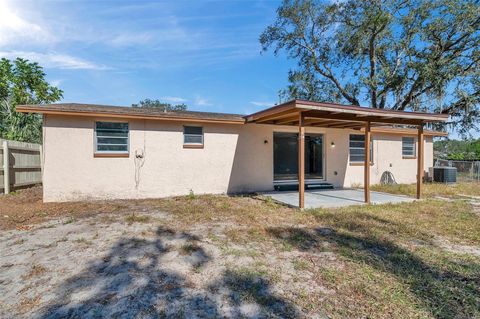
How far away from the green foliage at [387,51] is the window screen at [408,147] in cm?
388

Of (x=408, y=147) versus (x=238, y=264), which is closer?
(x=238, y=264)

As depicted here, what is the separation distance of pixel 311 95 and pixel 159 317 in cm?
1854

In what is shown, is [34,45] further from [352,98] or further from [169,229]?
[352,98]

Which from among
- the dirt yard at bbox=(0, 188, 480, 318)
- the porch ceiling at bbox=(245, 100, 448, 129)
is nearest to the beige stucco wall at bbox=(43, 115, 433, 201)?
the porch ceiling at bbox=(245, 100, 448, 129)

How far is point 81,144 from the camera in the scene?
7.47 m

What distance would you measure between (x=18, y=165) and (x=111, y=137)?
3.80m

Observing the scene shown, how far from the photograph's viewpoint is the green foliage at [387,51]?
13.5 m

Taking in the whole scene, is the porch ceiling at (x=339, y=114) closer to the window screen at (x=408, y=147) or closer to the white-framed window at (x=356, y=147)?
the white-framed window at (x=356, y=147)

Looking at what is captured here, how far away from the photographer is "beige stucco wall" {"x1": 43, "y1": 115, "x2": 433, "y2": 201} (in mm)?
7344

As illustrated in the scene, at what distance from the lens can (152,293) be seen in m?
2.70

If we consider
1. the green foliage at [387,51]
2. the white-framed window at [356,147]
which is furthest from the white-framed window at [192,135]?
the green foliage at [387,51]

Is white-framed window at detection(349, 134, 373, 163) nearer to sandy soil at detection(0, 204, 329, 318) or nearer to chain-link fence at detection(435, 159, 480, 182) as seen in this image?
chain-link fence at detection(435, 159, 480, 182)

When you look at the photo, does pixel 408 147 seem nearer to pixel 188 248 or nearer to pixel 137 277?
pixel 188 248

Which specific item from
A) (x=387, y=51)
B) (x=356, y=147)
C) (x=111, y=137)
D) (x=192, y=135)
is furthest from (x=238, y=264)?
(x=387, y=51)
